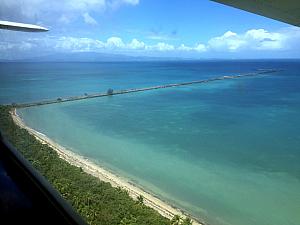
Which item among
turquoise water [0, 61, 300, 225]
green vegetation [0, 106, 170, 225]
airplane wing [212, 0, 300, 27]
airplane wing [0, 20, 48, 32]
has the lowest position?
turquoise water [0, 61, 300, 225]

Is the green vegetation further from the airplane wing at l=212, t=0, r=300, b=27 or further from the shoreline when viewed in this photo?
the airplane wing at l=212, t=0, r=300, b=27

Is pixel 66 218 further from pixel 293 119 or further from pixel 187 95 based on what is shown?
pixel 187 95

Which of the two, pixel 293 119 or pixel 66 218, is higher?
pixel 66 218

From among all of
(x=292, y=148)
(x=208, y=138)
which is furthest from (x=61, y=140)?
(x=292, y=148)

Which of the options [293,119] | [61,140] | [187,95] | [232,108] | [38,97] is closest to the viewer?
[61,140]

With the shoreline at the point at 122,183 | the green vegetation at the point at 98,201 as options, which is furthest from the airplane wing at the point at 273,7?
the shoreline at the point at 122,183

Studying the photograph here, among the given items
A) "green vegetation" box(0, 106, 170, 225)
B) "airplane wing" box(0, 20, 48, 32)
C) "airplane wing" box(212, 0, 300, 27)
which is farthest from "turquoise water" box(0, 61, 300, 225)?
"green vegetation" box(0, 106, 170, 225)
